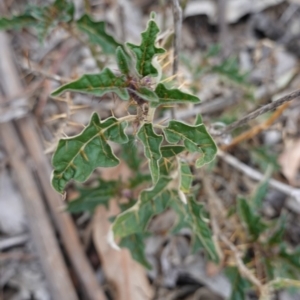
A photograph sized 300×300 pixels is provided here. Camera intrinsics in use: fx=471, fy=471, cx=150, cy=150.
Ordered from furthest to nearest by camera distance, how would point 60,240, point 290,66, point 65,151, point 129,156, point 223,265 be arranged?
point 290,66, point 60,240, point 223,265, point 129,156, point 65,151

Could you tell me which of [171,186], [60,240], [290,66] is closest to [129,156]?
[171,186]

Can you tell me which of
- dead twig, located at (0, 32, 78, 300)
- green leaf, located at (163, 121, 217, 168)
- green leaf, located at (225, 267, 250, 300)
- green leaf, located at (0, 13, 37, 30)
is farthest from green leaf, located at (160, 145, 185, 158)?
dead twig, located at (0, 32, 78, 300)

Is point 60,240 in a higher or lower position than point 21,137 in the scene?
lower

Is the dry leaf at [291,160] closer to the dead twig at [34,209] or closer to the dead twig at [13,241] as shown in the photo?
the dead twig at [34,209]

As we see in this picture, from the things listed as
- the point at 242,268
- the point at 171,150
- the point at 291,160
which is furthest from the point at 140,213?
the point at 291,160

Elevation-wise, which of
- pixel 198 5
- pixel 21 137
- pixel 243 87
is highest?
pixel 198 5

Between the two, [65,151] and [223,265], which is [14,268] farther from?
[65,151]

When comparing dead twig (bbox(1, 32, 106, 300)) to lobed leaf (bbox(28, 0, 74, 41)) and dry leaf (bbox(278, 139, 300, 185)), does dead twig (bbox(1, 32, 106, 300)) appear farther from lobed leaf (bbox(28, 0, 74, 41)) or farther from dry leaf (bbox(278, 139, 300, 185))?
dry leaf (bbox(278, 139, 300, 185))

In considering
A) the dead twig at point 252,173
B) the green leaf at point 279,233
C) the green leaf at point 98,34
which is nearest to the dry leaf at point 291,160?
the dead twig at point 252,173
